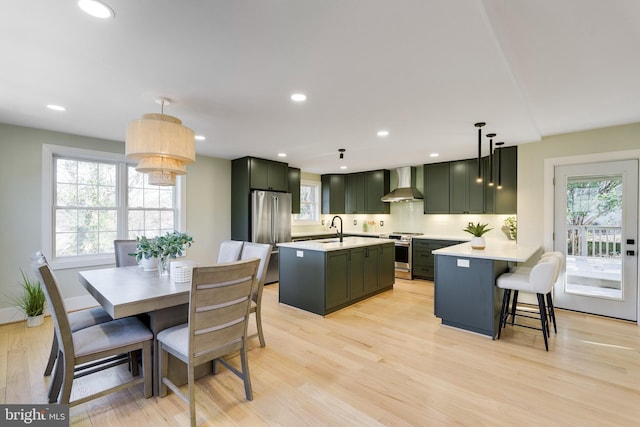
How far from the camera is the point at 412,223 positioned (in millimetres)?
6621

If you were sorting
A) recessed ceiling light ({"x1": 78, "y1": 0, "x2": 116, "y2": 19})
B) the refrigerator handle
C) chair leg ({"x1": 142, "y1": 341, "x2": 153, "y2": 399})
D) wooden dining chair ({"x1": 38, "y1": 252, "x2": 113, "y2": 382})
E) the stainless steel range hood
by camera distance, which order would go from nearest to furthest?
recessed ceiling light ({"x1": 78, "y1": 0, "x2": 116, "y2": 19}), chair leg ({"x1": 142, "y1": 341, "x2": 153, "y2": 399}), wooden dining chair ({"x1": 38, "y1": 252, "x2": 113, "y2": 382}), the refrigerator handle, the stainless steel range hood

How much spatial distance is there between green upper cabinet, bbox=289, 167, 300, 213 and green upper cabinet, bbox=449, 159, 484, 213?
10.5 ft

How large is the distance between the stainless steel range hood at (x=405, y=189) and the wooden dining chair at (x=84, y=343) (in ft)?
16.9

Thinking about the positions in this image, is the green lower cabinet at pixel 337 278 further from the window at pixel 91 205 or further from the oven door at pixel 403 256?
the window at pixel 91 205

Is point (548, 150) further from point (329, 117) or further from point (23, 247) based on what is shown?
point (23, 247)

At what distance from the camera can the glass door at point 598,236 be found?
3566mm

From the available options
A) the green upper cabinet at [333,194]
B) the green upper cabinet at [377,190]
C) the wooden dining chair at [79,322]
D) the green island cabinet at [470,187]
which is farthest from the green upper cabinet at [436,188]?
the wooden dining chair at [79,322]

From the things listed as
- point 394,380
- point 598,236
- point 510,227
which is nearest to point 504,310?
point 394,380

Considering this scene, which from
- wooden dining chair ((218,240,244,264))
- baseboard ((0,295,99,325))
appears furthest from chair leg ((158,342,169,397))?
baseboard ((0,295,99,325))

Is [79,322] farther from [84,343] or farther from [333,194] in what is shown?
[333,194]

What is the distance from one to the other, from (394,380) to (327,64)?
247 centimetres

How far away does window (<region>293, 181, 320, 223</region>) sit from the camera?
7.34 metres

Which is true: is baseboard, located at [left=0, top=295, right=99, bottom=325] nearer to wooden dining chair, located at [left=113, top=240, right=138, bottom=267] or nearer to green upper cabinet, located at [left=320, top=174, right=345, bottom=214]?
wooden dining chair, located at [left=113, top=240, right=138, bottom=267]

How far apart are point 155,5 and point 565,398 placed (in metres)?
3.60
